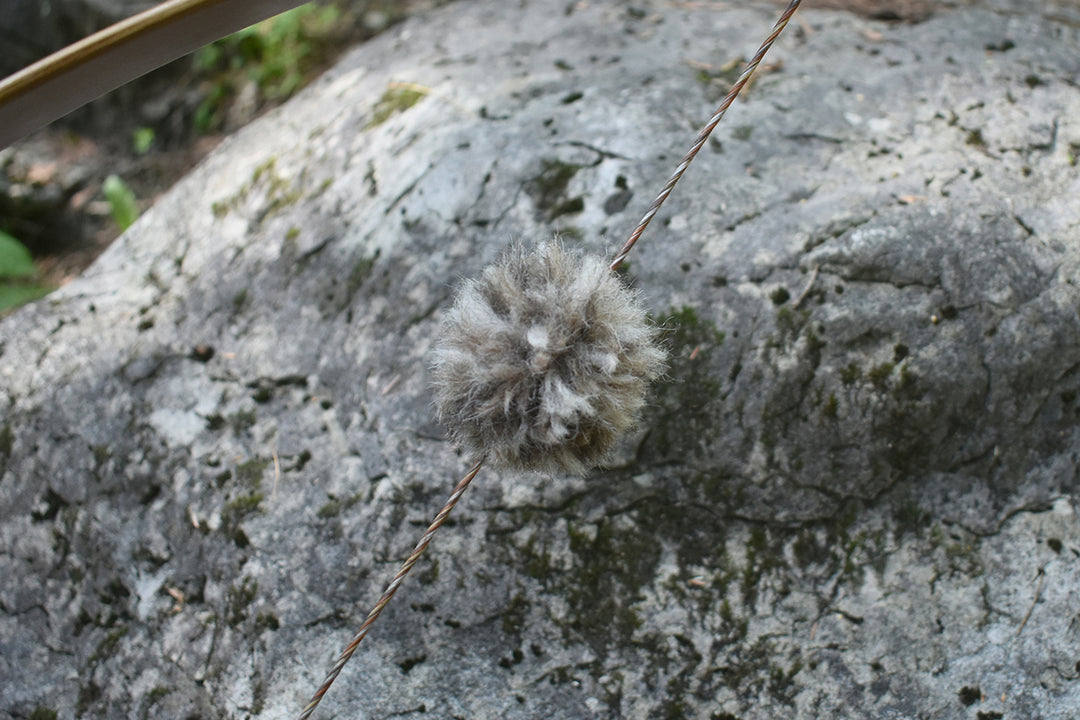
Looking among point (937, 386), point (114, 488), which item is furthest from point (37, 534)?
point (937, 386)

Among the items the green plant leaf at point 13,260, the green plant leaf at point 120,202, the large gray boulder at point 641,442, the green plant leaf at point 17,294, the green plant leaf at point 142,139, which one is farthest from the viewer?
the green plant leaf at point 142,139

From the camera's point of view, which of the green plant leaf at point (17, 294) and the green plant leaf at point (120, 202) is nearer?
the green plant leaf at point (17, 294)

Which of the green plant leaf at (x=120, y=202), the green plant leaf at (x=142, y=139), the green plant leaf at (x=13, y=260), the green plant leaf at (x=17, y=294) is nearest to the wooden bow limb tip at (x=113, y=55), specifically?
the green plant leaf at (x=17, y=294)

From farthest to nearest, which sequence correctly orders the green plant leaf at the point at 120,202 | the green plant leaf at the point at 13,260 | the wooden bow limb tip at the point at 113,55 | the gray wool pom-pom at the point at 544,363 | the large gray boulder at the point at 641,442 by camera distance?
the green plant leaf at the point at 120,202 < the green plant leaf at the point at 13,260 < the large gray boulder at the point at 641,442 < the wooden bow limb tip at the point at 113,55 < the gray wool pom-pom at the point at 544,363

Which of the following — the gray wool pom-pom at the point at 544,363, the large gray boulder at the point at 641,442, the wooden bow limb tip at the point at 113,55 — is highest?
the wooden bow limb tip at the point at 113,55

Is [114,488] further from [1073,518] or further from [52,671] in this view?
[1073,518]

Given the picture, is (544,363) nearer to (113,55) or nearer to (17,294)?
(113,55)

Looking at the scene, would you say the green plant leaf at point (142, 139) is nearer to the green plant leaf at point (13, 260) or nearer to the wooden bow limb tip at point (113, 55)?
the green plant leaf at point (13, 260)
